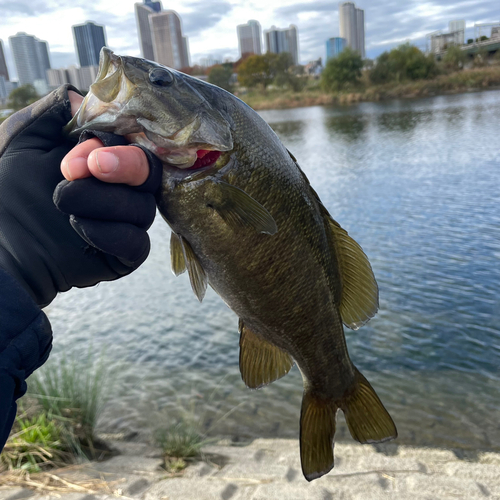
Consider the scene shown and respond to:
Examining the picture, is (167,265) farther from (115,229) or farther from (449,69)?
(449,69)

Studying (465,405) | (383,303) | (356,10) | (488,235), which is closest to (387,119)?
(488,235)

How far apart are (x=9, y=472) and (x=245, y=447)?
2395mm

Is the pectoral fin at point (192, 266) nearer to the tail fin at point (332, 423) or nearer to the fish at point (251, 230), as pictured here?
the fish at point (251, 230)

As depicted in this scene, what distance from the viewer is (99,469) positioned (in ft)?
14.5

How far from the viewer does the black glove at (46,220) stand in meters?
1.90

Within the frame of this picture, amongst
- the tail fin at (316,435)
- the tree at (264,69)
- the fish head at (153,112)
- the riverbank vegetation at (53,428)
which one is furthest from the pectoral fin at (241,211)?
the tree at (264,69)

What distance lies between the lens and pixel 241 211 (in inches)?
72.6

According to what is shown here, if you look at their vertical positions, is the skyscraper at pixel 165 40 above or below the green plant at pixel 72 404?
above

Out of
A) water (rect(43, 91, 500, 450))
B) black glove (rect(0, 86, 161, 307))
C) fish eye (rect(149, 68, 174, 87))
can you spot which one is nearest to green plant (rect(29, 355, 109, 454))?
water (rect(43, 91, 500, 450))

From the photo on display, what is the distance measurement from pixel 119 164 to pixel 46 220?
67 cm

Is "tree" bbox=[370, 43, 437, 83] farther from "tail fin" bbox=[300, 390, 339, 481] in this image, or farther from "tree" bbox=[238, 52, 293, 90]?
"tail fin" bbox=[300, 390, 339, 481]

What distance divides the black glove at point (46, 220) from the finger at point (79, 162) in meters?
0.21

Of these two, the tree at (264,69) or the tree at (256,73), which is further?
the tree at (256,73)

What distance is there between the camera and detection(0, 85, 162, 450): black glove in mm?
1762
